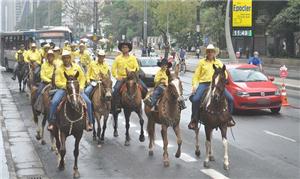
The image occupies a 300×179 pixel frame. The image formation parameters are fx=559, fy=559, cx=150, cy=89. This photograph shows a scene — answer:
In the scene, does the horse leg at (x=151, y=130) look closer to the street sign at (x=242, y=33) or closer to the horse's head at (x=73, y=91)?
the horse's head at (x=73, y=91)

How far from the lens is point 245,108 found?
18.9 m

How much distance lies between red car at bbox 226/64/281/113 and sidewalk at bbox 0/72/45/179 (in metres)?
7.17

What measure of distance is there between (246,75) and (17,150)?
984 centimetres

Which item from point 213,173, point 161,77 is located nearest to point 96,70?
point 161,77

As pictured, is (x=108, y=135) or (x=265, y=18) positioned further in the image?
(x=265, y=18)

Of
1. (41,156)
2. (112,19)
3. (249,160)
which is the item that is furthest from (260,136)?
(112,19)

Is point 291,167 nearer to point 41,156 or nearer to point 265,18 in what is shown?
A: point 41,156

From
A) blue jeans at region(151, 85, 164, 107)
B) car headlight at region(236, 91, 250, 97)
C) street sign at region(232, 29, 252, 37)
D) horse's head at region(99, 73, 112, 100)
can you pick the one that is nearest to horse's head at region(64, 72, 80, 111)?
blue jeans at region(151, 85, 164, 107)

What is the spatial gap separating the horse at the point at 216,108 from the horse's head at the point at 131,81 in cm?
234

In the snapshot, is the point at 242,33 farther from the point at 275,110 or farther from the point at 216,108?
the point at 216,108

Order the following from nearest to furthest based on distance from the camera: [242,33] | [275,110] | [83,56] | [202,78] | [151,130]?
1. [202,78]
2. [151,130]
3. [275,110]
4. [83,56]
5. [242,33]

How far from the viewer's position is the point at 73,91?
1020cm

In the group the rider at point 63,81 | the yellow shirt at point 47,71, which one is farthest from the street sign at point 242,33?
the rider at point 63,81

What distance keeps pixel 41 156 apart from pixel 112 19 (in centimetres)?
10916
